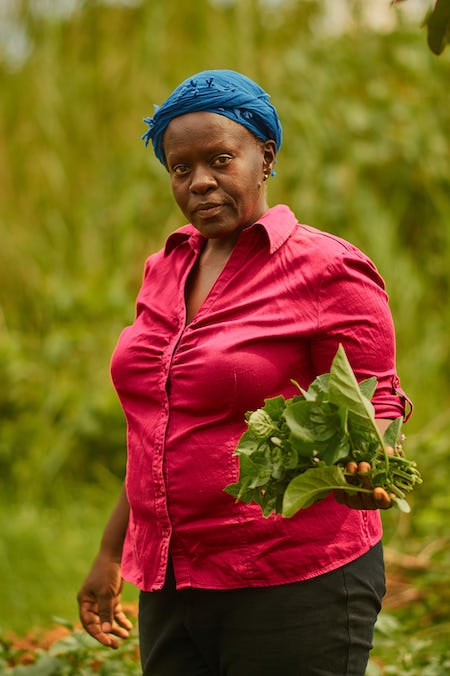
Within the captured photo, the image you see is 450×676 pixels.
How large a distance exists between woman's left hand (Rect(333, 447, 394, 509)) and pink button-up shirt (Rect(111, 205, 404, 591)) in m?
0.19

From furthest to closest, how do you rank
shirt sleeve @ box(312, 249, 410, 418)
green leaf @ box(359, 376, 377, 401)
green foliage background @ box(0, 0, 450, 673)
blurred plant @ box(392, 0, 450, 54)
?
green foliage background @ box(0, 0, 450, 673), blurred plant @ box(392, 0, 450, 54), shirt sleeve @ box(312, 249, 410, 418), green leaf @ box(359, 376, 377, 401)

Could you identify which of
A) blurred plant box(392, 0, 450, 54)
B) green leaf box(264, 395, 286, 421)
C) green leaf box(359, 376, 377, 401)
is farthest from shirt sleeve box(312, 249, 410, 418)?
blurred plant box(392, 0, 450, 54)

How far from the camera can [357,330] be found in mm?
1904

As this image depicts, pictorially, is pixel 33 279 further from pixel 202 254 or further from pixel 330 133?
pixel 202 254

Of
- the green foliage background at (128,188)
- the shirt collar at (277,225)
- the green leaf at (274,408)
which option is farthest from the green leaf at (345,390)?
the green foliage background at (128,188)

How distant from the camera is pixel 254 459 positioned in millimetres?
1699

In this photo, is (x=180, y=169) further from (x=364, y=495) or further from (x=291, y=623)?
(x=291, y=623)

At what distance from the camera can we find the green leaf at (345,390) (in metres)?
1.66

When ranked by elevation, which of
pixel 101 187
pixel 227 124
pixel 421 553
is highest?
pixel 101 187

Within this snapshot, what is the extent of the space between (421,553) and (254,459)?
243cm

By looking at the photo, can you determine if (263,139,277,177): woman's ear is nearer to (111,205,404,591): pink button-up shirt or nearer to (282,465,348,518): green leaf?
(111,205,404,591): pink button-up shirt

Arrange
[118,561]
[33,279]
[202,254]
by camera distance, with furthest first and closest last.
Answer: [33,279]
[118,561]
[202,254]

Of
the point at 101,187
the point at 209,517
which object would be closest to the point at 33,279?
the point at 101,187

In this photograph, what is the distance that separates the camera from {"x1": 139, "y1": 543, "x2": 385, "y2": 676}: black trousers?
6.29 ft
